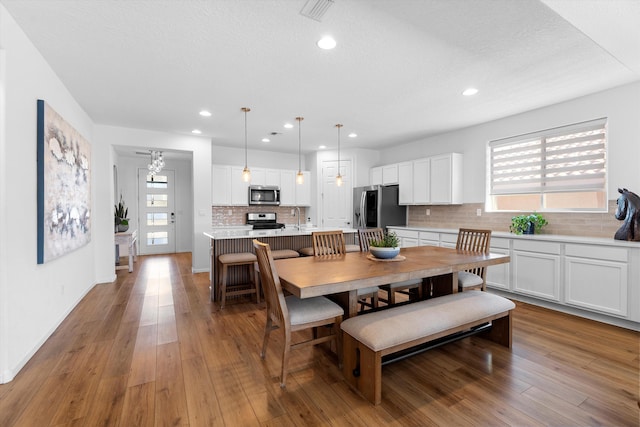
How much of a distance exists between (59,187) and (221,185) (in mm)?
3246

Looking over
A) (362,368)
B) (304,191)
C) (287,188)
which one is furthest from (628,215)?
(287,188)

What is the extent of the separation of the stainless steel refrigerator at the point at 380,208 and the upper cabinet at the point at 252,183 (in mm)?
1573

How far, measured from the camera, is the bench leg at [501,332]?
2.52 meters

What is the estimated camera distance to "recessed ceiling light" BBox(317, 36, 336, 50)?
229 cm

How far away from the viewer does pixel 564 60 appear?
2.65m

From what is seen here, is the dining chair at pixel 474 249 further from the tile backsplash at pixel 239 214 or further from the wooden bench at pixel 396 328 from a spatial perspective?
the tile backsplash at pixel 239 214

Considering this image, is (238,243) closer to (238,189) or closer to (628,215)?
(238,189)

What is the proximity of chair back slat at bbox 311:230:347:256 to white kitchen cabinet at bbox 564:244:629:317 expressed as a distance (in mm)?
2546

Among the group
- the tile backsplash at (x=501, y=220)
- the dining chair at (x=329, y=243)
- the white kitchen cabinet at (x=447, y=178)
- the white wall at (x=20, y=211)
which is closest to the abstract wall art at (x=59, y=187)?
the white wall at (x=20, y=211)

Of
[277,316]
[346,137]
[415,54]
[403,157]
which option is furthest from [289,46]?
[403,157]

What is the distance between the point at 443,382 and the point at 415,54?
8.62 ft

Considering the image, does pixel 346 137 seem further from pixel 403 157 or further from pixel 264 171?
pixel 264 171

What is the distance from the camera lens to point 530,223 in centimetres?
388

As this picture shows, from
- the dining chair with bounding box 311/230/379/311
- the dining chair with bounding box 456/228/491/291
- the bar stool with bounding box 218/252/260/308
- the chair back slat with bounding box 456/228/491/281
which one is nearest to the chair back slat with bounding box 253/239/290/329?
the dining chair with bounding box 311/230/379/311
